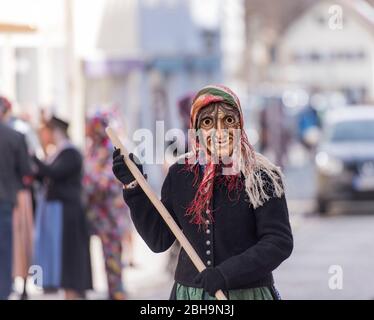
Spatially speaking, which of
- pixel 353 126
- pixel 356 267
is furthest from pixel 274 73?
pixel 356 267

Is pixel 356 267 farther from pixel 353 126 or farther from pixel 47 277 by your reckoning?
pixel 353 126

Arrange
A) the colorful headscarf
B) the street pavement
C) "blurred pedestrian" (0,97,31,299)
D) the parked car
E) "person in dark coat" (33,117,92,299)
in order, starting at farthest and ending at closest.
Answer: the parked car
the street pavement
"person in dark coat" (33,117,92,299)
"blurred pedestrian" (0,97,31,299)
the colorful headscarf

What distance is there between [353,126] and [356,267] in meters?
7.62

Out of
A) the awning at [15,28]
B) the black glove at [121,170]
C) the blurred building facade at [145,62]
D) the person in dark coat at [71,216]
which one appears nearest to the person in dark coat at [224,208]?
the black glove at [121,170]

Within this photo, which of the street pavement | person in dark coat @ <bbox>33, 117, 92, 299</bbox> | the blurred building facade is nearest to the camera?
person in dark coat @ <bbox>33, 117, 92, 299</bbox>

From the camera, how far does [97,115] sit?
10.5 metres

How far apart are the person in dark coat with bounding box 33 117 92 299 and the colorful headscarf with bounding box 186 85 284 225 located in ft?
17.9

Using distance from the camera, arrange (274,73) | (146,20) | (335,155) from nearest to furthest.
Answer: (335,155) → (146,20) → (274,73)

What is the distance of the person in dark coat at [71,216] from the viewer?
1034 centimetres

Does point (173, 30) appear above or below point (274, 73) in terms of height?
below

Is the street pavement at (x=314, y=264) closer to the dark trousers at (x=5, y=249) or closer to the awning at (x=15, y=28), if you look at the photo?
the dark trousers at (x=5, y=249)

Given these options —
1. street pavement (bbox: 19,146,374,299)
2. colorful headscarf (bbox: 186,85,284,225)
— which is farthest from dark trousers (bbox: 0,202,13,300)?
colorful headscarf (bbox: 186,85,284,225)

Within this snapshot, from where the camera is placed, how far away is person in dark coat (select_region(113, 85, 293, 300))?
4.75 m

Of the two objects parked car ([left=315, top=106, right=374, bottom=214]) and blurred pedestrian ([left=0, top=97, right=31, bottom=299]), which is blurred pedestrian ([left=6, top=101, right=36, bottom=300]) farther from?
parked car ([left=315, top=106, right=374, bottom=214])
